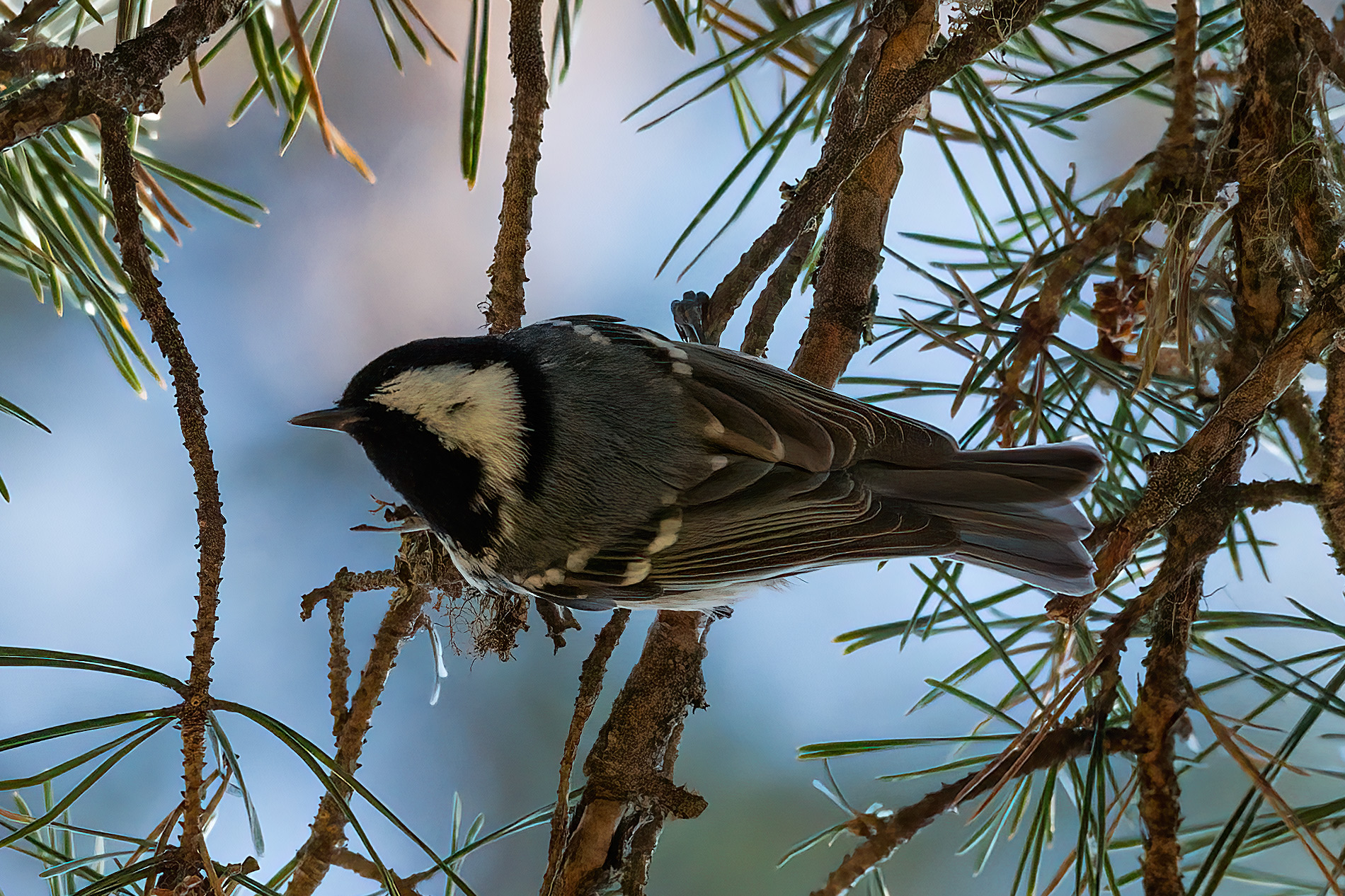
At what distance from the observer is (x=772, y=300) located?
Answer: 0.67 m

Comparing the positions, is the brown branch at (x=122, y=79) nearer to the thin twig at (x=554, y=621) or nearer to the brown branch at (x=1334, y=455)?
the thin twig at (x=554, y=621)

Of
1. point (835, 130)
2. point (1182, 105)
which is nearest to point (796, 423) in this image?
point (835, 130)

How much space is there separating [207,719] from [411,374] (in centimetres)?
25

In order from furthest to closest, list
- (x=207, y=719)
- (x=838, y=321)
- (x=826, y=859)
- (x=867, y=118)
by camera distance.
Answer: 1. (x=826, y=859)
2. (x=838, y=321)
3. (x=867, y=118)
4. (x=207, y=719)

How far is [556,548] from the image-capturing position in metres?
0.65

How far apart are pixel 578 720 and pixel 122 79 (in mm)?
401

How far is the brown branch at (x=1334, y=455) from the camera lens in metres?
0.51

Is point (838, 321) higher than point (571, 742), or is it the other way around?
point (838, 321)

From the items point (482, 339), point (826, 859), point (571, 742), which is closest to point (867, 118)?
point (482, 339)

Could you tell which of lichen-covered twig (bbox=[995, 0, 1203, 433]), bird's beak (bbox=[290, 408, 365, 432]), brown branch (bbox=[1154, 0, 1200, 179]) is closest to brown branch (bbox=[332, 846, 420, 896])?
bird's beak (bbox=[290, 408, 365, 432])

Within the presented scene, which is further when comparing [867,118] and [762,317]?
[762,317]

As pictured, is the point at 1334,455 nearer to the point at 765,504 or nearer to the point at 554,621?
the point at 765,504

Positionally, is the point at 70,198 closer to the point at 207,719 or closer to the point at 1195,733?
the point at 207,719

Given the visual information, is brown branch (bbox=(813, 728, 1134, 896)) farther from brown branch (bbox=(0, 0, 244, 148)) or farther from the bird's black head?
brown branch (bbox=(0, 0, 244, 148))
